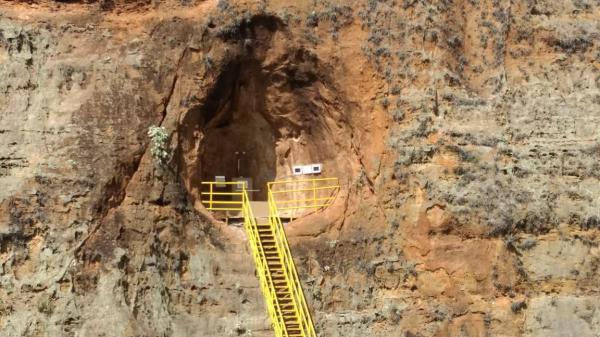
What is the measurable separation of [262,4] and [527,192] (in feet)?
23.5

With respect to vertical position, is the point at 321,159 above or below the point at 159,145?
above

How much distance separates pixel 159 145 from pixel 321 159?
4031 mm

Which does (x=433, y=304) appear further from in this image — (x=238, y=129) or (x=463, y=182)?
(x=238, y=129)

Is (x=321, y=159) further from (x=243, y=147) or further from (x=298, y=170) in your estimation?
(x=243, y=147)

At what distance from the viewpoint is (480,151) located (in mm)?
17703

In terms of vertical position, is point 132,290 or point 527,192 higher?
point 527,192

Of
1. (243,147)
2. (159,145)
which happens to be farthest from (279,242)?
(243,147)

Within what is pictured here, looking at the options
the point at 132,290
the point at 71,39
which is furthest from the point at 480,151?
the point at 71,39

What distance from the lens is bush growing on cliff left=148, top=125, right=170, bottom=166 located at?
59.0 ft

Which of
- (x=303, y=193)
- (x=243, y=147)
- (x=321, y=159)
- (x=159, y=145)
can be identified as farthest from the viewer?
(x=243, y=147)

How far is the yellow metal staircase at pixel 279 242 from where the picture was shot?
56.1ft

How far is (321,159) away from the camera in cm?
2016

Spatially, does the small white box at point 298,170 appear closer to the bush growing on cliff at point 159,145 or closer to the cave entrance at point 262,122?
the cave entrance at point 262,122

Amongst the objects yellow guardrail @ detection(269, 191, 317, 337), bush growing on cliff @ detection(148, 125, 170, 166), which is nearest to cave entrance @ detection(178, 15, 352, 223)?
bush growing on cliff @ detection(148, 125, 170, 166)
